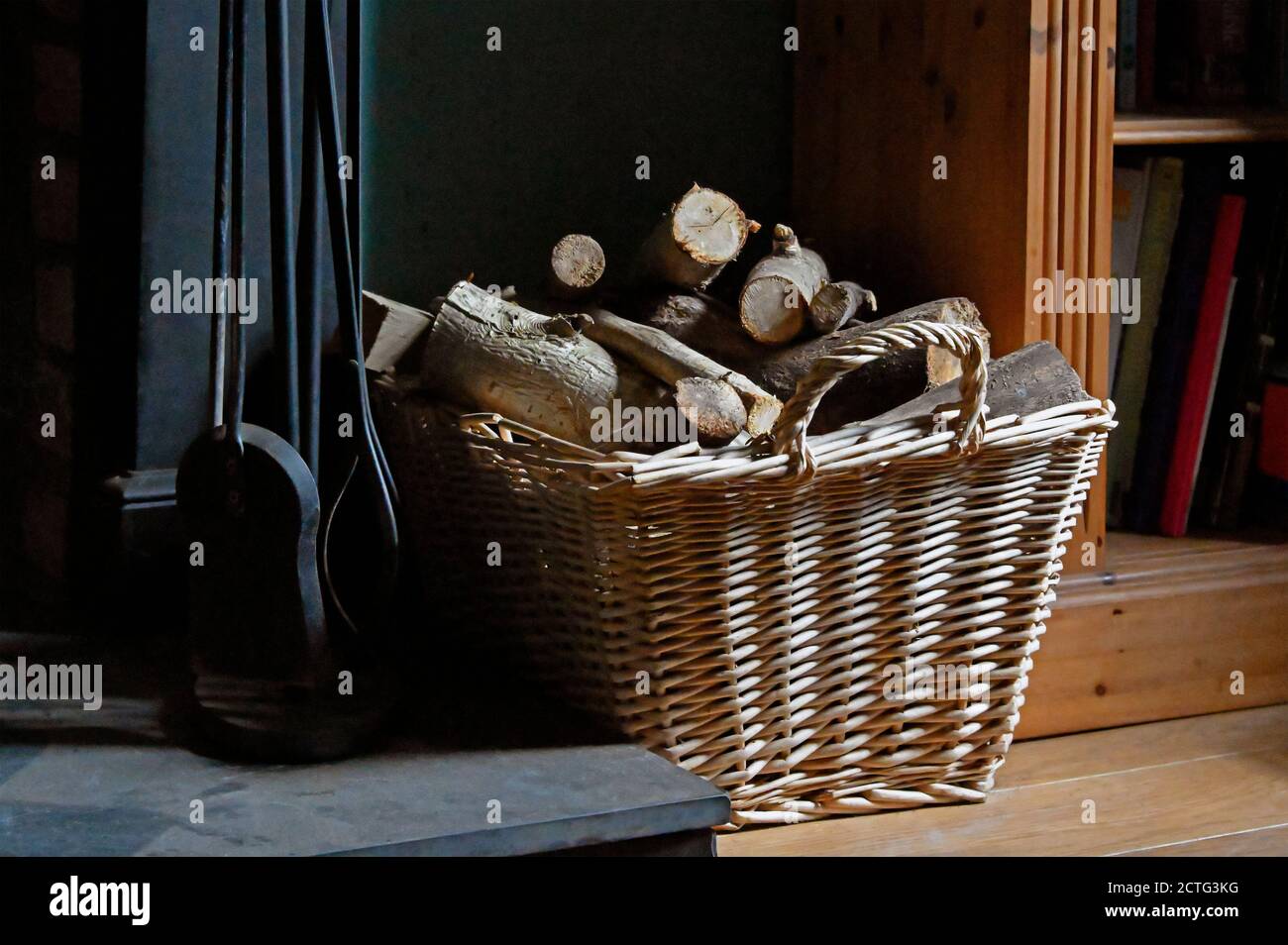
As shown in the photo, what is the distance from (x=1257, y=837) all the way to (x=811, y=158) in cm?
92

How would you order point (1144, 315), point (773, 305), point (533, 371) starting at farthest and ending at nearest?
point (1144, 315) → point (773, 305) → point (533, 371)

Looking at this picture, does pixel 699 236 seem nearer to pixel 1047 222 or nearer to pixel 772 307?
pixel 772 307

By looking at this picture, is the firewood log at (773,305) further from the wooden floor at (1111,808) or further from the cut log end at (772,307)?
the wooden floor at (1111,808)

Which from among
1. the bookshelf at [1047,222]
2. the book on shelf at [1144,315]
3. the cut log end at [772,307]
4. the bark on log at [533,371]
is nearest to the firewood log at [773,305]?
the cut log end at [772,307]

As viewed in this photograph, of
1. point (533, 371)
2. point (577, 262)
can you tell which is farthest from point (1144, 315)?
point (533, 371)

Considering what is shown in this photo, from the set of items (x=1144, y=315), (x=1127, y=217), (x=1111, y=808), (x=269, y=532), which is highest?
(x=1127, y=217)

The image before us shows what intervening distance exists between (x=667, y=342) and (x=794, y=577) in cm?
25

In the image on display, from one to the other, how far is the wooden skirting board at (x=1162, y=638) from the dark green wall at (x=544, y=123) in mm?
575

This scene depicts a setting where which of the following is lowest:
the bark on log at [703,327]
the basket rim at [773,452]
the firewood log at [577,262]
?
the basket rim at [773,452]

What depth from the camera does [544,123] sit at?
1.63m

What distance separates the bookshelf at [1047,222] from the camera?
4.65ft

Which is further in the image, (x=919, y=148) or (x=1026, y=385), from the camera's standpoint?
A: (x=919, y=148)
